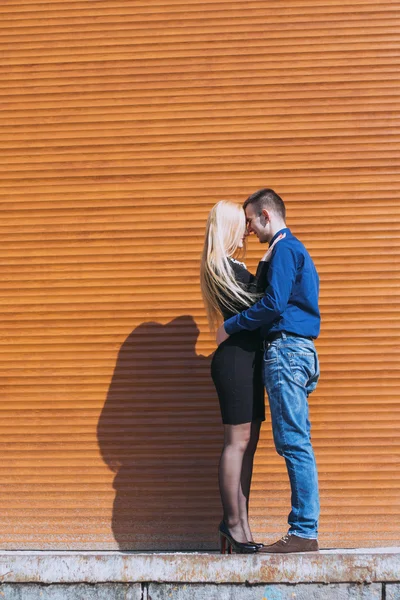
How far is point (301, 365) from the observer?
3.74 meters

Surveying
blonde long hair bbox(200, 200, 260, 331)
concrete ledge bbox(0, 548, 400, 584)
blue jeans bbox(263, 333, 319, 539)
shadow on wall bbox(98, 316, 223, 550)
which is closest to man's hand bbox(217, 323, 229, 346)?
blonde long hair bbox(200, 200, 260, 331)

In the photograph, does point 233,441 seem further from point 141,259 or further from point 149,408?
point 141,259

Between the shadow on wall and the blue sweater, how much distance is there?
978 millimetres

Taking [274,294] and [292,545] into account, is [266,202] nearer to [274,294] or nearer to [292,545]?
[274,294]

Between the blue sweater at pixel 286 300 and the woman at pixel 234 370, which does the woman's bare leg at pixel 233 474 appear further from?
the blue sweater at pixel 286 300

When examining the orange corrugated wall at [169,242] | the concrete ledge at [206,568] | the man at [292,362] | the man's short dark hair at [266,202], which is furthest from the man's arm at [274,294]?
the concrete ledge at [206,568]

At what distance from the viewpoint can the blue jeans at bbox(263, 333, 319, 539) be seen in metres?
3.66

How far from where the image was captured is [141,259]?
15.8ft

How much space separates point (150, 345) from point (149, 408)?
1.30ft

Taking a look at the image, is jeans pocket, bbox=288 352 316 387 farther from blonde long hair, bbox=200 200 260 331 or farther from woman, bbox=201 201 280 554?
blonde long hair, bbox=200 200 260 331

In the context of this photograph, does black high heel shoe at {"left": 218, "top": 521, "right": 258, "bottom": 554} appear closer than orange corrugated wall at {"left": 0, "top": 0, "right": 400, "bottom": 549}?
Yes

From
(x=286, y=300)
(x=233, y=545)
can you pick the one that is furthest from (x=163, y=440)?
(x=286, y=300)

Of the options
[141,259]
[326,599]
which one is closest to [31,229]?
[141,259]

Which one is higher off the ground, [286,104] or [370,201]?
[286,104]
